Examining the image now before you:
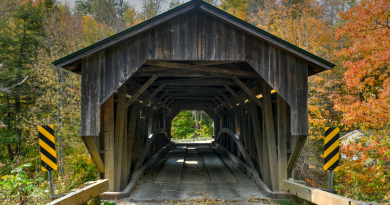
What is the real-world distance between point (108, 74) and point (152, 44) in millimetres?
970

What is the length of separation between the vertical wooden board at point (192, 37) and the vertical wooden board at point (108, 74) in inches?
56.6

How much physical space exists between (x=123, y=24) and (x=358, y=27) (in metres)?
14.5

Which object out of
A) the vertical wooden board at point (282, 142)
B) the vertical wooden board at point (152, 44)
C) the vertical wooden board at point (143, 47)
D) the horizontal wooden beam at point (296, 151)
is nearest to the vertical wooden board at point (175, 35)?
the vertical wooden board at point (152, 44)

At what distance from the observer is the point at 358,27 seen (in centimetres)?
838

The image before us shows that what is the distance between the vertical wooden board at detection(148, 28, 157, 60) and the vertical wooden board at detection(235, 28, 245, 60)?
151 centimetres

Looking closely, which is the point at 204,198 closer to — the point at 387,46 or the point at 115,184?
the point at 115,184

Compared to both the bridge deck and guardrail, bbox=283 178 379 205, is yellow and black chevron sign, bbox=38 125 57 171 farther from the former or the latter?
guardrail, bbox=283 178 379 205

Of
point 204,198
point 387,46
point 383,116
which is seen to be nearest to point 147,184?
point 204,198

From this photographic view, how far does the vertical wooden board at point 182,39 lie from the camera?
5.21m

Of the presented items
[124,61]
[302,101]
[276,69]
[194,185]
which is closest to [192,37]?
[124,61]

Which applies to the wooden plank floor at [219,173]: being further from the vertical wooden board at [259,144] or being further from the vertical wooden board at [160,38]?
the vertical wooden board at [160,38]

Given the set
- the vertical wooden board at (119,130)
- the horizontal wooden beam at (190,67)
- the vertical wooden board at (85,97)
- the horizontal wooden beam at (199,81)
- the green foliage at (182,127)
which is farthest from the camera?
the green foliage at (182,127)

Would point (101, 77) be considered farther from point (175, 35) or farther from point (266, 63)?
point (266, 63)

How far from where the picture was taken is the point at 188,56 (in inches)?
205
